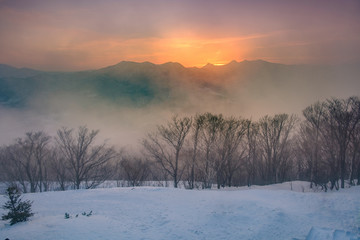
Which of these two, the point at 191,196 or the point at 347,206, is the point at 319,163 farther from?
the point at 191,196

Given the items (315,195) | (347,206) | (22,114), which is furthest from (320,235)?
(22,114)

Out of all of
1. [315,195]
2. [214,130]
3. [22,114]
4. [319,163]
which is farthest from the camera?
[22,114]

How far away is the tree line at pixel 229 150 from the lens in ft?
90.4

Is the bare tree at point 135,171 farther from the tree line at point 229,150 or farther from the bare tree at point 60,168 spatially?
the bare tree at point 60,168

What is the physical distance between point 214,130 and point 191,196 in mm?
16410

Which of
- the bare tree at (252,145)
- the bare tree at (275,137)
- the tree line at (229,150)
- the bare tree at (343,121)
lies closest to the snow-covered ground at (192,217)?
the bare tree at (343,121)

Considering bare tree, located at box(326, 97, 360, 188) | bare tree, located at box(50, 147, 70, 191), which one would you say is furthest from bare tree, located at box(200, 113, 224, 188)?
bare tree, located at box(50, 147, 70, 191)

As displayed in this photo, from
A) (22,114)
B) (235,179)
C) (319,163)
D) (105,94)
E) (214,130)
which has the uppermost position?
(105,94)

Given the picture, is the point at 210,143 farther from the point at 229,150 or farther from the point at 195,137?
the point at 229,150

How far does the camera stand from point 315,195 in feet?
56.7

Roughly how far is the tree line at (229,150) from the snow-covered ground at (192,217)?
12.5 meters

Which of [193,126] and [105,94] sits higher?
[105,94]

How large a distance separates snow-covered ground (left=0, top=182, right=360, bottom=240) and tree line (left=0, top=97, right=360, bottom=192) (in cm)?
1249

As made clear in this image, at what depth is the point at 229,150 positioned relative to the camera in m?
34.1
